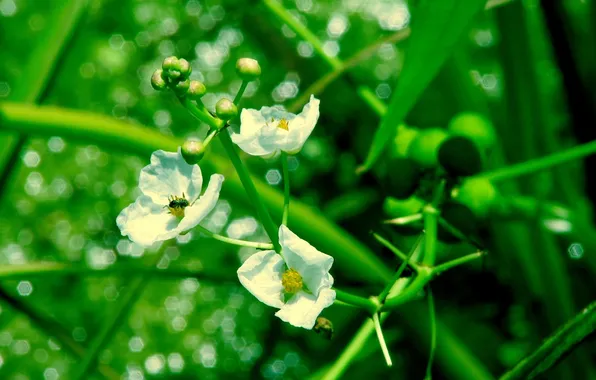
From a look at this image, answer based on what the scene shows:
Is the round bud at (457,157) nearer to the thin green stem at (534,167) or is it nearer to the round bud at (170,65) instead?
the thin green stem at (534,167)

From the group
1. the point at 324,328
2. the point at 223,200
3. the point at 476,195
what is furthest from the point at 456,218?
the point at 223,200

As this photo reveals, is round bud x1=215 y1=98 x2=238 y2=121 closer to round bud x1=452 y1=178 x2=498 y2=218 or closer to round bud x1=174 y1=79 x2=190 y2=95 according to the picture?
round bud x1=174 y1=79 x2=190 y2=95

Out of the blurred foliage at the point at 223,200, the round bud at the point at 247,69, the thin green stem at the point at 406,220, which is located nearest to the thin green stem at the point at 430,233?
the thin green stem at the point at 406,220

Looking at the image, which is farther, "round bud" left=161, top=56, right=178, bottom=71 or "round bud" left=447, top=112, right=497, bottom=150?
"round bud" left=447, top=112, right=497, bottom=150

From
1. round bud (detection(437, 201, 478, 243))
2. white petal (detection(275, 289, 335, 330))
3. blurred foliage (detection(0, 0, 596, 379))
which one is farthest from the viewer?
blurred foliage (detection(0, 0, 596, 379))

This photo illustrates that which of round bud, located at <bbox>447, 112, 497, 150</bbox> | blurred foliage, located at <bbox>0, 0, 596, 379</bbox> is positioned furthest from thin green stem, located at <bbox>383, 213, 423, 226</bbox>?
blurred foliage, located at <bbox>0, 0, 596, 379</bbox>

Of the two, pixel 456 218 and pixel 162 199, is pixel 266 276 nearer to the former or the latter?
pixel 162 199

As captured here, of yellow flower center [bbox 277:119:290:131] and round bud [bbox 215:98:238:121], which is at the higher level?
round bud [bbox 215:98:238:121]

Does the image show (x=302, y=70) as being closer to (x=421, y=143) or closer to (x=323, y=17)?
(x=323, y=17)
